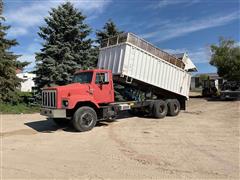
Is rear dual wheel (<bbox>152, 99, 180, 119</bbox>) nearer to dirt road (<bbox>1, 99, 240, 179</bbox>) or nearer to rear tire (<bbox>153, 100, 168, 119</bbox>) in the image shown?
rear tire (<bbox>153, 100, 168, 119</bbox>)

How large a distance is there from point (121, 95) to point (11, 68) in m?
8.74

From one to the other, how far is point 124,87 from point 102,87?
10.4 ft

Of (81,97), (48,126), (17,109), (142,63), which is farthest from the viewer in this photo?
(17,109)

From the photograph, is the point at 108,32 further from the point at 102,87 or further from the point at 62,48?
the point at 102,87

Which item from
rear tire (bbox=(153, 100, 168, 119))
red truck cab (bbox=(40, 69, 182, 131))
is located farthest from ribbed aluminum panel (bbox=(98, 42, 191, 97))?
red truck cab (bbox=(40, 69, 182, 131))

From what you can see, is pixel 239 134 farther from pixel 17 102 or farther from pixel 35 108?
pixel 17 102

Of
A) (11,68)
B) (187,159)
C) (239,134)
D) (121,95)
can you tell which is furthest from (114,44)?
(11,68)

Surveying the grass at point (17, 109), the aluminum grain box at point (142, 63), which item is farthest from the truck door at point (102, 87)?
the grass at point (17, 109)

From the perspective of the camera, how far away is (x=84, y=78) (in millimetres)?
11922

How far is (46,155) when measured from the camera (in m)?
7.44

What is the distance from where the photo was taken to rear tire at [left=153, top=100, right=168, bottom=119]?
566 inches

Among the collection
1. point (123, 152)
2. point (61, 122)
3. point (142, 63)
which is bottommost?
point (123, 152)

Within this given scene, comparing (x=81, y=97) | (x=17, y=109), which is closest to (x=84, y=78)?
(x=81, y=97)

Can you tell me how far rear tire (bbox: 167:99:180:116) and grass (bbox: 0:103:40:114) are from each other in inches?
358
